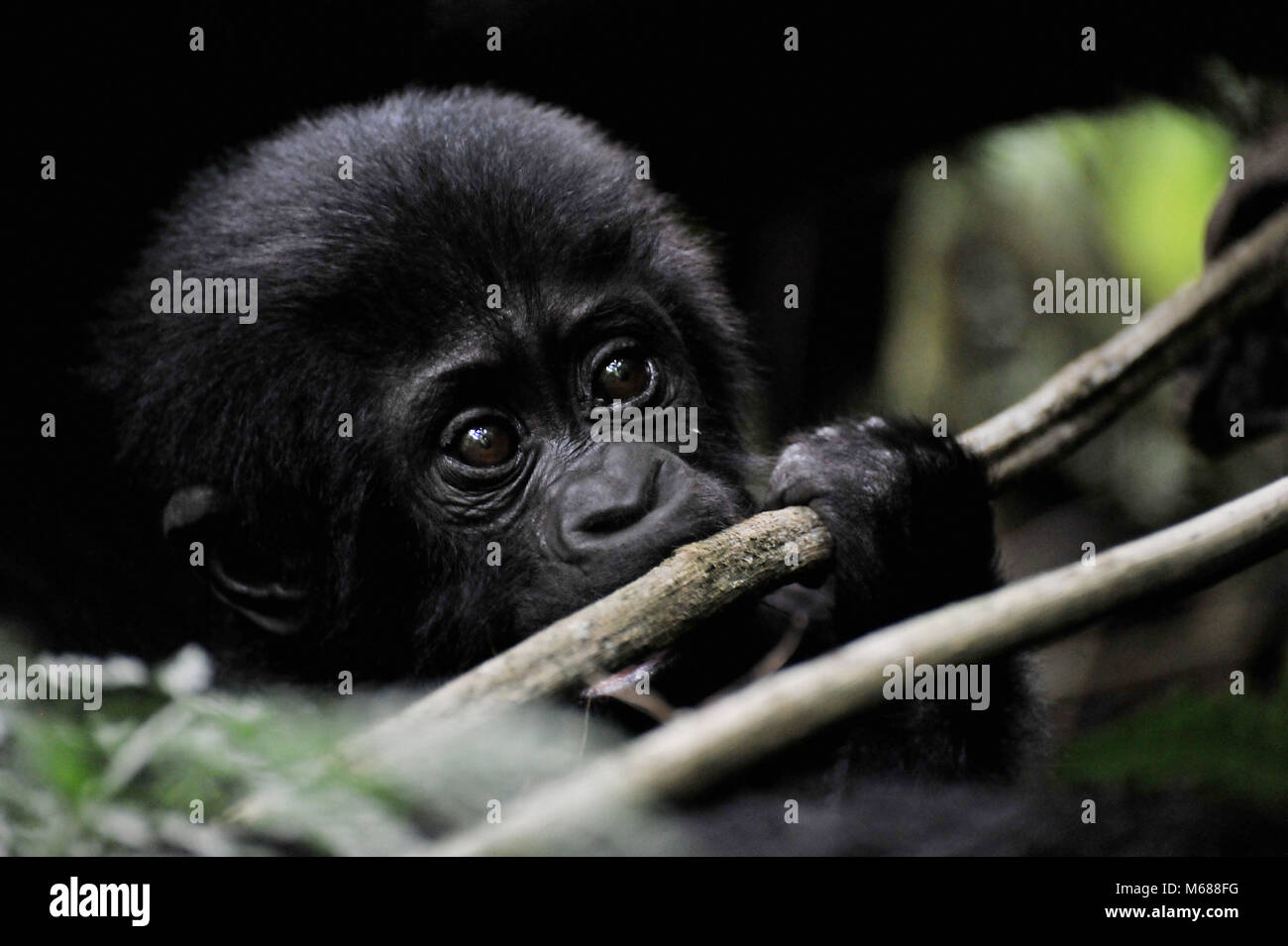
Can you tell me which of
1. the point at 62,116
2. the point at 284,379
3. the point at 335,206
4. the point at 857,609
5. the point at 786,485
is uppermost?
the point at 62,116

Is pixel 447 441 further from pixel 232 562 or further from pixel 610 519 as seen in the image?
pixel 232 562

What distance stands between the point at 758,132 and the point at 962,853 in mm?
4423

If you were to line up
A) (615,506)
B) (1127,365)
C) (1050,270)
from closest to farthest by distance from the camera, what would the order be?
(615,506), (1127,365), (1050,270)

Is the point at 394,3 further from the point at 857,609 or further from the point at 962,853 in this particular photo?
the point at 962,853

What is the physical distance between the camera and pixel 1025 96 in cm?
569

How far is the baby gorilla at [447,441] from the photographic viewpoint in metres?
3.47

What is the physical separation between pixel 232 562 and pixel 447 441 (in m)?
0.75

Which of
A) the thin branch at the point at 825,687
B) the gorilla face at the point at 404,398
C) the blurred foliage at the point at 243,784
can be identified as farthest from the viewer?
the gorilla face at the point at 404,398

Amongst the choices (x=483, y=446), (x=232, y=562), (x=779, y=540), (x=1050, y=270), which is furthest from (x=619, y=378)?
(x=1050, y=270)

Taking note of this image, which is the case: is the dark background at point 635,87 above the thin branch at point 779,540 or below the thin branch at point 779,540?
above

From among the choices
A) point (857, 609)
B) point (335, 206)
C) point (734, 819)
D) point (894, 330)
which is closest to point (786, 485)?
point (857, 609)

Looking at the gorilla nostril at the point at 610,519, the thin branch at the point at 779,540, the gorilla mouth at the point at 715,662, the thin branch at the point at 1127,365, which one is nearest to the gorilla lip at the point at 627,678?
the gorilla mouth at the point at 715,662

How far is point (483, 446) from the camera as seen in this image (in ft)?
12.2

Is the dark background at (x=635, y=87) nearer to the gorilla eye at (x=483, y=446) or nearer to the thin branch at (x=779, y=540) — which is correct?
the thin branch at (x=779, y=540)
